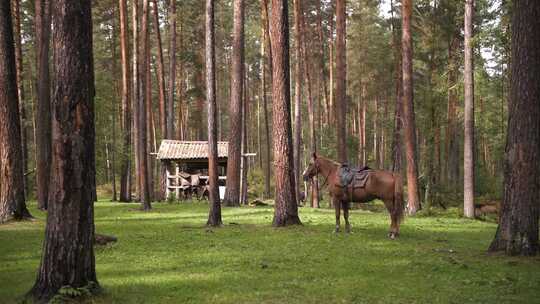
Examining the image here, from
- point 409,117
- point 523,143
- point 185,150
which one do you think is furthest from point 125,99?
point 523,143

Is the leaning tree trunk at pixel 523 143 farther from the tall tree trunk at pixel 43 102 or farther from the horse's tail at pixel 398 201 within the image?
the tall tree trunk at pixel 43 102

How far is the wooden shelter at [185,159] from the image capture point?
3328 centimetres

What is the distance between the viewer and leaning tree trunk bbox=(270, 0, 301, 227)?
53.0 feet

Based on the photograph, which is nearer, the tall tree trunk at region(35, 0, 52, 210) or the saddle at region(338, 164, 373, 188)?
the saddle at region(338, 164, 373, 188)

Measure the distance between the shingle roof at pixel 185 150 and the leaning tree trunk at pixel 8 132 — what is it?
15.8m

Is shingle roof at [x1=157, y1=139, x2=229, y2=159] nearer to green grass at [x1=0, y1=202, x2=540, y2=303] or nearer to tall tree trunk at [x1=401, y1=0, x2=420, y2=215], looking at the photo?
tall tree trunk at [x1=401, y1=0, x2=420, y2=215]

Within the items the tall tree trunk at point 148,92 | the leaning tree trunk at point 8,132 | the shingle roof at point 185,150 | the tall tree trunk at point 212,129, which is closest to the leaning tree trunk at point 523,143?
the tall tree trunk at point 212,129

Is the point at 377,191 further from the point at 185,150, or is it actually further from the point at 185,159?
the point at 185,150

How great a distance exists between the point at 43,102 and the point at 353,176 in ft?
49.4

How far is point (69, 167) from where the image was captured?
7.38m

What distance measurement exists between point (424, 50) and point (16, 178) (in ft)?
86.2

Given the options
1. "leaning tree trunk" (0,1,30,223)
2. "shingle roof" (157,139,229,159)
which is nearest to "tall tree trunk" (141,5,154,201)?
"shingle roof" (157,139,229,159)

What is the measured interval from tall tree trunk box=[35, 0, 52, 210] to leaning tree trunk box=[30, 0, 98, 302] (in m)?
16.5

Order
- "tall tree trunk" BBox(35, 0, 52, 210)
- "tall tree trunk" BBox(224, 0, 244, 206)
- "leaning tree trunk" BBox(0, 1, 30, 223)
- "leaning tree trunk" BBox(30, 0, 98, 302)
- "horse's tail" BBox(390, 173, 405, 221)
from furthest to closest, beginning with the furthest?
"tall tree trunk" BBox(224, 0, 244, 206) → "tall tree trunk" BBox(35, 0, 52, 210) → "leaning tree trunk" BBox(0, 1, 30, 223) → "horse's tail" BBox(390, 173, 405, 221) → "leaning tree trunk" BBox(30, 0, 98, 302)
